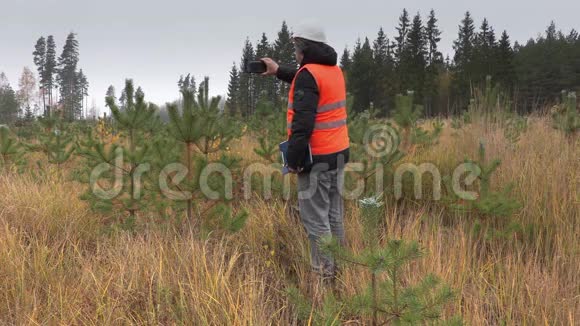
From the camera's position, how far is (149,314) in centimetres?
233

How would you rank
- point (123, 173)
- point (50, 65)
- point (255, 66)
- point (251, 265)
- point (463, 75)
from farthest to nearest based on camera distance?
point (50, 65) < point (463, 75) < point (123, 173) < point (255, 66) < point (251, 265)

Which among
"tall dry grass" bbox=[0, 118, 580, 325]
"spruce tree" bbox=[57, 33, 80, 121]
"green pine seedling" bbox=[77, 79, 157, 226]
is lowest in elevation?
"tall dry grass" bbox=[0, 118, 580, 325]

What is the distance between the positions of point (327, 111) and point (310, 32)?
0.60 meters

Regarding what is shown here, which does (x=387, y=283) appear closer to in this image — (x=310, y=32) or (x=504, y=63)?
(x=310, y=32)

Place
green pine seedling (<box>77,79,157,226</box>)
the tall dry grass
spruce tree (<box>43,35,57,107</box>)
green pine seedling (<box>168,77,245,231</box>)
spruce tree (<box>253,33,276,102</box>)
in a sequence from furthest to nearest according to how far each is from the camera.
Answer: spruce tree (<box>43,35,57,107</box>) < spruce tree (<box>253,33,276,102</box>) < green pine seedling (<box>77,79,157,226</box>) < green pine seedling (<box>168,77,245,231</box>) < the tall dry grass

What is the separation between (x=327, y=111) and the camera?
3047 mm

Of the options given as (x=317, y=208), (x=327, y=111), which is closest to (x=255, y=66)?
(x=327, y=111)

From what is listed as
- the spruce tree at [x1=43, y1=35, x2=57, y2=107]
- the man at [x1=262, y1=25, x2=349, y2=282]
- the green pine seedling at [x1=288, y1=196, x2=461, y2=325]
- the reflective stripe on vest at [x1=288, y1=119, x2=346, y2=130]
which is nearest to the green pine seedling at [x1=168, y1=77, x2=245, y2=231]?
the man at [x1=262, y1=25, x2=349, y2=282]

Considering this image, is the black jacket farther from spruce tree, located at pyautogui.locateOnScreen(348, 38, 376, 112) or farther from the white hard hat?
spruce tree, located at pyautogui.locateOnScreen(348, 38, 376, 112)

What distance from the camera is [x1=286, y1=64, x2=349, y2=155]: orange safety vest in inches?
117

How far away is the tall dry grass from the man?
44cm

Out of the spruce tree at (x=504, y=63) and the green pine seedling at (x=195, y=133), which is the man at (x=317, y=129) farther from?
the spruce tree at (x=504, y=63)

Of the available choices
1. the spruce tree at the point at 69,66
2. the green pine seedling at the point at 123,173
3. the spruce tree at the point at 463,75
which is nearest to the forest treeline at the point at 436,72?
the spruce tree at the point at 463,75

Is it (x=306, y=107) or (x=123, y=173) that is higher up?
(x=306, y=107)
